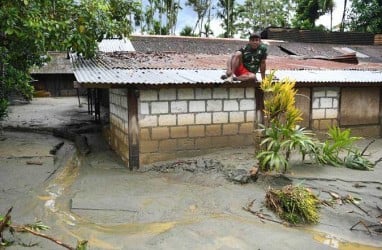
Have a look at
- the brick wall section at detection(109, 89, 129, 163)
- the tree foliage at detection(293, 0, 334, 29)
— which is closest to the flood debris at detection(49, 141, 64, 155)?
the brick wall section at detection(109, 89, 129, 163)

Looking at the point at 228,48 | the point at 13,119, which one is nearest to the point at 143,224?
the point at 228,48

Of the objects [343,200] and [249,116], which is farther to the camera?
[249,116]

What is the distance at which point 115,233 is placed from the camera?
520 cm

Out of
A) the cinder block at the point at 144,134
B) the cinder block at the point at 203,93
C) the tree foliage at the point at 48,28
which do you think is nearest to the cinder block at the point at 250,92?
the cinder block at the point at 203,93

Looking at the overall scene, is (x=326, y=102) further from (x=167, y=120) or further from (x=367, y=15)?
(x=367, y=15)

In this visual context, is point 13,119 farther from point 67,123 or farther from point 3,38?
point 3,38

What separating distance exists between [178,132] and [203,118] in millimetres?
668

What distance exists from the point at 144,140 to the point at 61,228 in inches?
122

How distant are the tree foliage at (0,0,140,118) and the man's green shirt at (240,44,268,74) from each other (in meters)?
4.09

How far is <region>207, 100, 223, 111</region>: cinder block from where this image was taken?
336 inches

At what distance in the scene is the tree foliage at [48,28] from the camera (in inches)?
283

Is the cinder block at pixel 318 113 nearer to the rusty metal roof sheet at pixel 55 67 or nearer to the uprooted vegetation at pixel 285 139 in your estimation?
the uprooted vegetation at pixel 285 139

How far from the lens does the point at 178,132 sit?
27.5 ft

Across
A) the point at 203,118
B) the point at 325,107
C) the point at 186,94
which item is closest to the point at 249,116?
the point at 203,118
